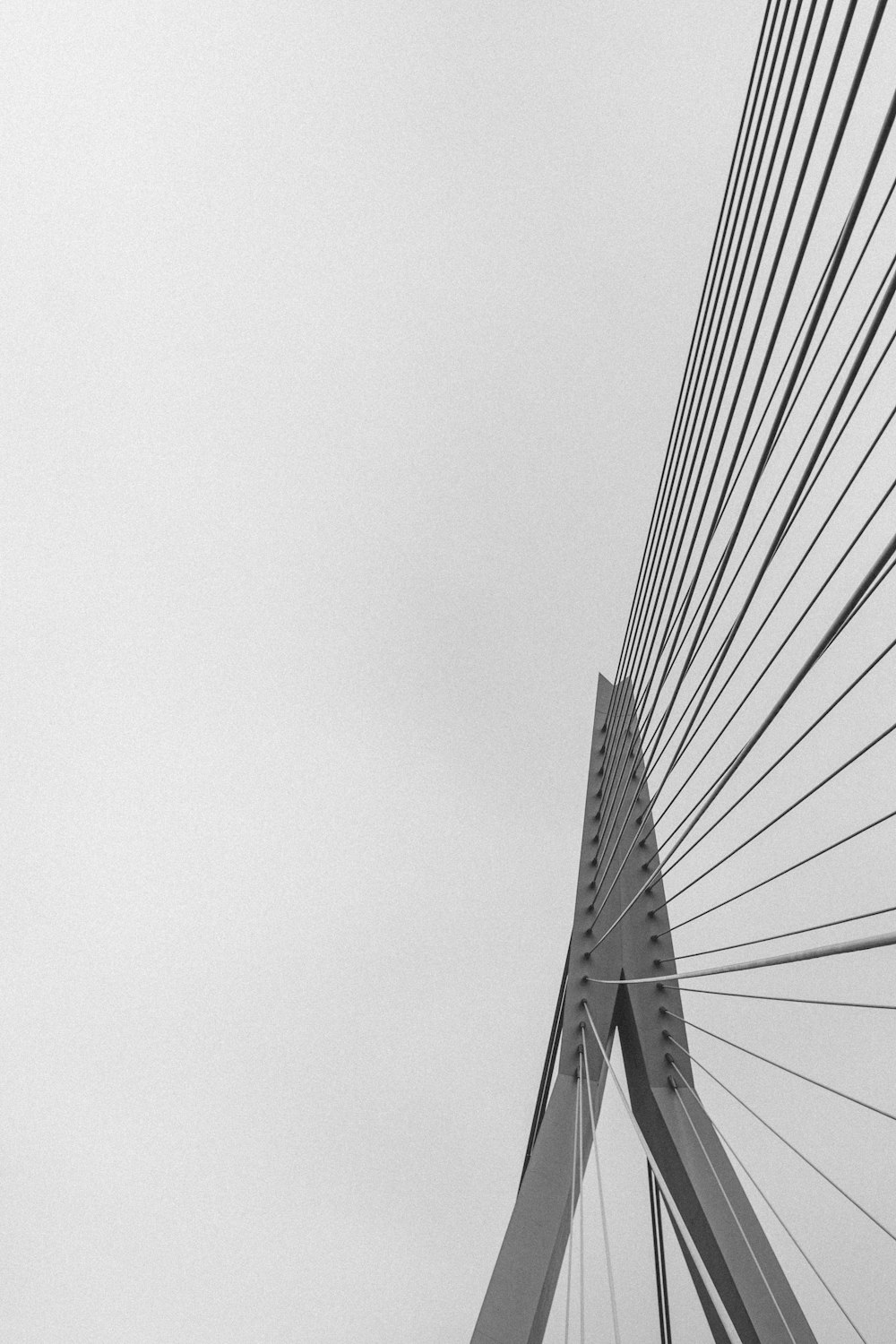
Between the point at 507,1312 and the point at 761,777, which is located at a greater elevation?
the point at 761,777

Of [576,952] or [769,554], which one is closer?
[769,554]

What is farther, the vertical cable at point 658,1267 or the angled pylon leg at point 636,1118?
the vertical cable at point 658,1267

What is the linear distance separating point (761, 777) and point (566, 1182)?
2.05 meters

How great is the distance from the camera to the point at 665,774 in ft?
12.7

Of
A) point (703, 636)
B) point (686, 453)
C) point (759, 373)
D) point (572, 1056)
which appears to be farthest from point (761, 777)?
point (572, 1056)

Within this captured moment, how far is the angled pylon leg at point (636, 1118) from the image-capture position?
11.3ft

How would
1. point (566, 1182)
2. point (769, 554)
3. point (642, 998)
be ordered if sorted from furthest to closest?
Result: 1. point (642, 998)
2. point (566, 1182)
3. point (769, 554)

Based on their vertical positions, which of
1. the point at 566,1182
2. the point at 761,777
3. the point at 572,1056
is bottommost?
the point at 566,1182

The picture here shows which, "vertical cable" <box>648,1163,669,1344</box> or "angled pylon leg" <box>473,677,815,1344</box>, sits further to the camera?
"vertical cable" <box>648,1163,669,1344</box>

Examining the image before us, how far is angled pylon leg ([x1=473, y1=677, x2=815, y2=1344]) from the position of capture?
3434 mm

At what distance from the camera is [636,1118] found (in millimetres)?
4363

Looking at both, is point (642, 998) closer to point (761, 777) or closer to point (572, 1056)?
point (572, 1056)

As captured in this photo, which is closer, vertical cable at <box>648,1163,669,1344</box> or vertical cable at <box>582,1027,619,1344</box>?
vertical cable at <box>582,1027,619,1344</box>

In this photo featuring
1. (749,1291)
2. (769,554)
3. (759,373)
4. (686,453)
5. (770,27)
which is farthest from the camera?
(686,453)
